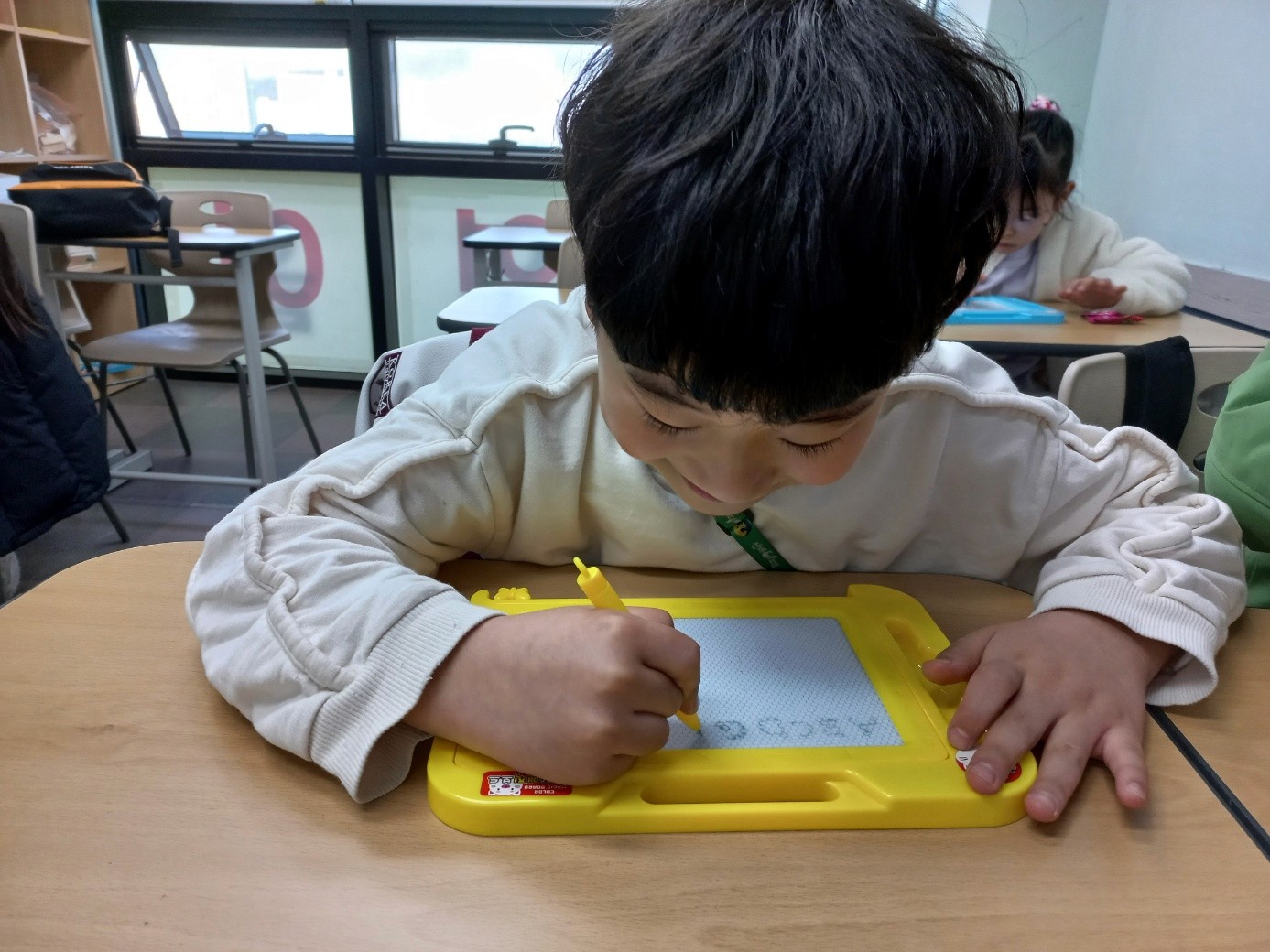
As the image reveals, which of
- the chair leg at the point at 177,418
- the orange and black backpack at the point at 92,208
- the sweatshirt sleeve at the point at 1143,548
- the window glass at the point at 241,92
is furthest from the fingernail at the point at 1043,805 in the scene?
the window glass at the point at 241,92

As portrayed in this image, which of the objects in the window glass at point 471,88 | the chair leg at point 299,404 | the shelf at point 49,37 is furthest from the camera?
the window glass at point 471,88

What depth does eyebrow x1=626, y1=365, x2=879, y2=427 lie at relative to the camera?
0.45 metres

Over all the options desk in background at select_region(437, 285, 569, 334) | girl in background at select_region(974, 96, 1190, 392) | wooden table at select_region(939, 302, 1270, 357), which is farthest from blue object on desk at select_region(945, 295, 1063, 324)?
desk in background at select_region(437, 285, 569, 334)

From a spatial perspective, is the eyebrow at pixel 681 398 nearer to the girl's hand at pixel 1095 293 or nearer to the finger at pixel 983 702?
the finger at pixel 983 702

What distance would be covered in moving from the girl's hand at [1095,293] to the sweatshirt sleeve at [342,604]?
1.87 metres

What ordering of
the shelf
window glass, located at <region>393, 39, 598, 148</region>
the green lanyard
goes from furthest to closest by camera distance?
window glass, located at <region>393, 39, 598, 148</region>
the shelf
the green lanyard

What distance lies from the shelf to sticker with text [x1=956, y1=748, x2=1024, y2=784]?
374 centimetres

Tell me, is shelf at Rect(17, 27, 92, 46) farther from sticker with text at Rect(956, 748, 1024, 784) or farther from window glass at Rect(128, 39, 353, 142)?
sticker with text at Rect(956, 748, 1024, 784)

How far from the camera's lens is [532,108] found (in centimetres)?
353

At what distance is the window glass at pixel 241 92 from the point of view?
354 centimetres

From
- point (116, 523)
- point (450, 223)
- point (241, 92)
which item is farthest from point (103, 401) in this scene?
point (241, 92)

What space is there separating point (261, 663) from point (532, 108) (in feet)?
11.4

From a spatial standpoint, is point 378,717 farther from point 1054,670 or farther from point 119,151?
point 119,151

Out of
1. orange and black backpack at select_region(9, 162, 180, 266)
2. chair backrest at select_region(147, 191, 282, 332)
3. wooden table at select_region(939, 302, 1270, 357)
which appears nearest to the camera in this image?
wooden table at select_region(939, 302, 1270, 357)
